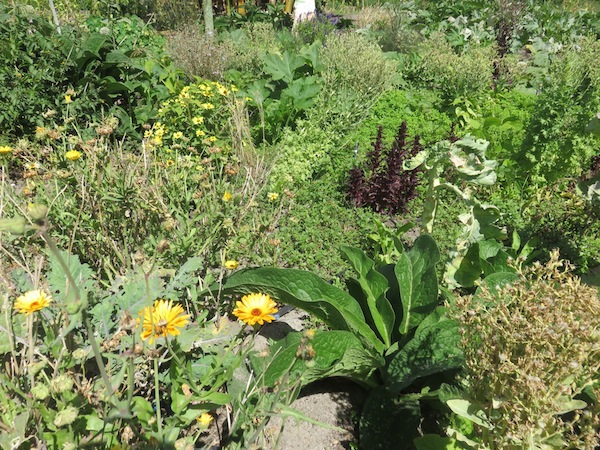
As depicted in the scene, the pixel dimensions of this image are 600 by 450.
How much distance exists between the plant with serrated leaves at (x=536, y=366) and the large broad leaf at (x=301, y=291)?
29.6 inches

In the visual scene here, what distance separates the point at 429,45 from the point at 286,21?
3.42 m

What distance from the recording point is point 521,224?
357 centimetres

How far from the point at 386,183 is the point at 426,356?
5.92 ft

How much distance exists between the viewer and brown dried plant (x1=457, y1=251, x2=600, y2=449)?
140 centimetres

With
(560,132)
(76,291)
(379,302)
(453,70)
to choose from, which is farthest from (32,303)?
(453,70)

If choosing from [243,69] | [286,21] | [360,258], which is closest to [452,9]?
[286,21]

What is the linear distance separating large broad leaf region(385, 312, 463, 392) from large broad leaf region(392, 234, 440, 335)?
19 cm

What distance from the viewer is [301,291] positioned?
7.64 feet

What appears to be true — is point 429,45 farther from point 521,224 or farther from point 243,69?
point 521,224

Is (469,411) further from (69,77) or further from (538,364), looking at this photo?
(69,77)

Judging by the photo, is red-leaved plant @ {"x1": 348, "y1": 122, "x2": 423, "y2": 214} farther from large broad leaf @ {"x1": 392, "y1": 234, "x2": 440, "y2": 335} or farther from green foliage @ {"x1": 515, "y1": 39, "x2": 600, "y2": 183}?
large broad leaf @ {"x1": 392, "y1": 234, "x2": 440, "y2": 335}

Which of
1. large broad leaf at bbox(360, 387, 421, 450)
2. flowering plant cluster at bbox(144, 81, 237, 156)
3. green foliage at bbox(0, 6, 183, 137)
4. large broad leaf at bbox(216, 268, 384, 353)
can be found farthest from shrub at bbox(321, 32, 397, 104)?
large broad leaf at bbox(360, 387, 421, 450)

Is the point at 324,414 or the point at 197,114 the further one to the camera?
the point at 197,114

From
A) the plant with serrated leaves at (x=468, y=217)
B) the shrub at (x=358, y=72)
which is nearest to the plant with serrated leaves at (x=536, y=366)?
the plant with serrated leaves at (x=468, y=217)
